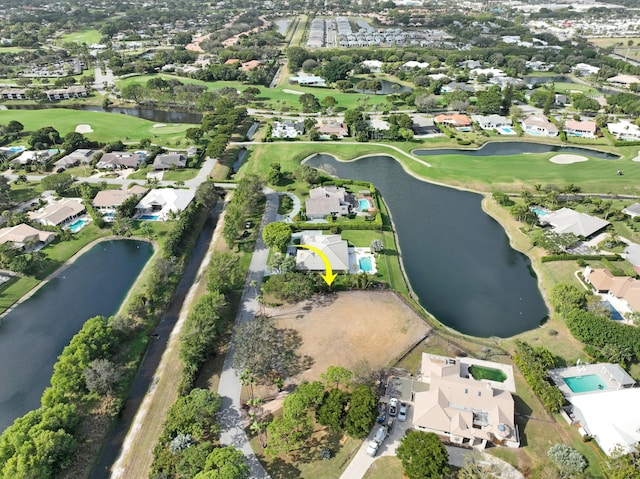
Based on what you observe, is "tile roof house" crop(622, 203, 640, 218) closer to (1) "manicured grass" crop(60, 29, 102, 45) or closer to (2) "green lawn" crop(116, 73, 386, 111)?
(2) "green lawn" crop(116, 73, 386, 111)

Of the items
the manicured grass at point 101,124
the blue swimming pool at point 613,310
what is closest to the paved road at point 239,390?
the blue swimming pool at point 613,310

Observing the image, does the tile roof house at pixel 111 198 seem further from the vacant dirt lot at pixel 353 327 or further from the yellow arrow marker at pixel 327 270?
the vacant dirt lot at pixel 353 327

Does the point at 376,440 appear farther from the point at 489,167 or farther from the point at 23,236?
the point at 489,167

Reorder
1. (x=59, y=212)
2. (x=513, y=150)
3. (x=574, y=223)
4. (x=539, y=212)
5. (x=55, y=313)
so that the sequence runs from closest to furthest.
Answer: (x=55, y=313) → (x=574, y=223) → (x=59, y=212) → (x=539, y=212) → (x=513, y=150)

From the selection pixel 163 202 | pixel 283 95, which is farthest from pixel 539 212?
pixel 283 95

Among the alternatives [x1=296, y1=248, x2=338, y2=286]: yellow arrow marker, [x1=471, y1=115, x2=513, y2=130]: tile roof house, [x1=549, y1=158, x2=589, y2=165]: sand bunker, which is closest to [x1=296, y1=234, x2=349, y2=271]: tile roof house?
[x1=296, y1=248, x2=338, y2=286]: yellow arrow marker

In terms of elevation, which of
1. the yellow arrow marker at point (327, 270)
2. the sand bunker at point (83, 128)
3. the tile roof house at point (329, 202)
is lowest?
the yellow arrow marker at point (327, 270)
